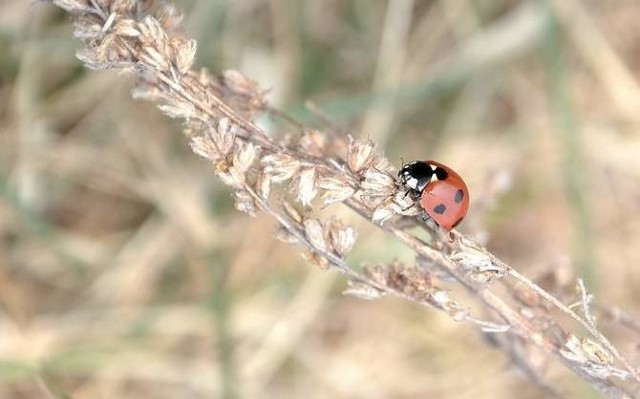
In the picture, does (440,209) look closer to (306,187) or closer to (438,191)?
(438,191)

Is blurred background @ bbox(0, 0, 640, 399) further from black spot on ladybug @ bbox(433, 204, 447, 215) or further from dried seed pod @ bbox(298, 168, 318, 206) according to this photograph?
dried seed pod @ bbox(298, 168, 318, 206)

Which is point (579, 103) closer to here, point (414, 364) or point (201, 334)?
point (414, 364)

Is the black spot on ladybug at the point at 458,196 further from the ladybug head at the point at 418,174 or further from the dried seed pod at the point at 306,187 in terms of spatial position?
the dried seed pod at the point at 306,187

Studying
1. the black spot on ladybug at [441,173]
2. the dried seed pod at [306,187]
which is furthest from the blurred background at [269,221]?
the dried seed pod at [306,187]

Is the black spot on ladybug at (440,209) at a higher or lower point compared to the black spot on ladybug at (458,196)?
lower

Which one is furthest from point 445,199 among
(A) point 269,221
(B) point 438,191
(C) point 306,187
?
(A) point 269,221

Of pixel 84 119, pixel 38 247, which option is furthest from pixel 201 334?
pixel 84 119

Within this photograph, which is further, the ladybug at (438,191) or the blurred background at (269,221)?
the blurred background at (269,221)
